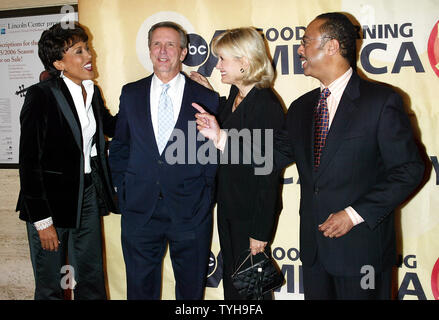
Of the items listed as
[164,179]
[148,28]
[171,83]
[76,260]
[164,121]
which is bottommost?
[76,260]

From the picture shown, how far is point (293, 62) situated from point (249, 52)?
2.68 ft

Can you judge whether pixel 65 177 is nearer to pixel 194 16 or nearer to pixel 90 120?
pixel 90 120

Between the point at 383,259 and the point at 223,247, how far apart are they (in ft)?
3.14

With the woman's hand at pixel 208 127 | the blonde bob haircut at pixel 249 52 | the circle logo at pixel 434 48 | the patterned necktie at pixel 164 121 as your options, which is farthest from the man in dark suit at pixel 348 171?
the circle logo at pixel 434 48

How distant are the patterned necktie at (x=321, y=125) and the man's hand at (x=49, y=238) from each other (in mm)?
1668

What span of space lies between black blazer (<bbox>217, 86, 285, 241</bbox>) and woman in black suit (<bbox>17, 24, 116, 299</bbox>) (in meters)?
0.89

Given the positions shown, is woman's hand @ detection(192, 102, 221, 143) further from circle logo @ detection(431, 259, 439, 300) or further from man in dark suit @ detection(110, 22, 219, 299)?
circle logo @ detection(431, 259, 439, 300)

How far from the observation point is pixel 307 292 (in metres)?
2.30

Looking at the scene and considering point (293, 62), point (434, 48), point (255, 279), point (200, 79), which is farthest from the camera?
point (293, 62)

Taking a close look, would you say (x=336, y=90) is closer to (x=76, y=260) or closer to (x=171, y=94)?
(x=171, y=94)

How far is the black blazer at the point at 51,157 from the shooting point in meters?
2.54

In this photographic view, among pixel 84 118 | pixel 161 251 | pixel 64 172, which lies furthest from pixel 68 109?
pixel 161 251

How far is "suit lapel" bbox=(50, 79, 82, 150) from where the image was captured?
2.62 meters

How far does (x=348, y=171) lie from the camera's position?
2.07m
